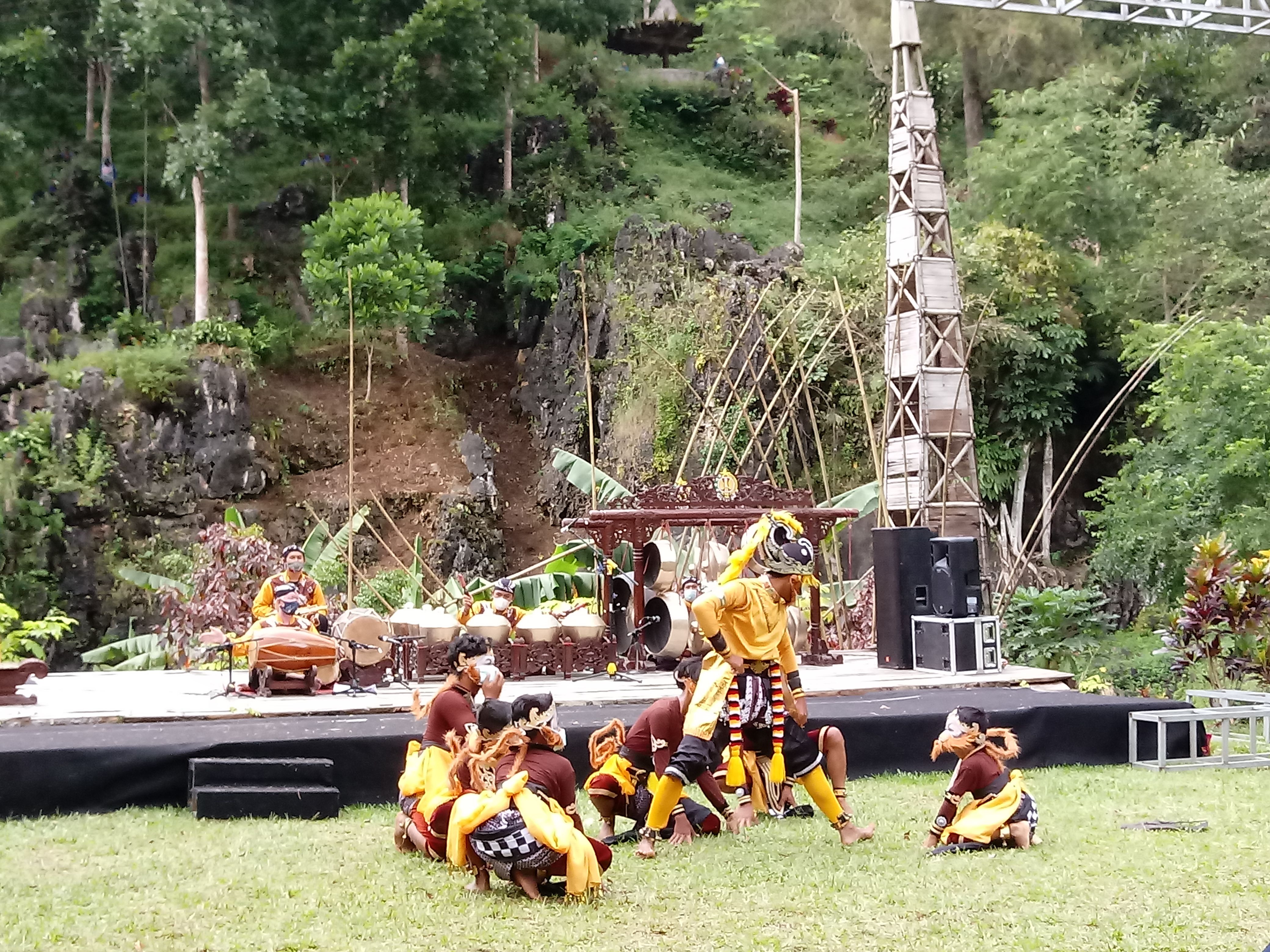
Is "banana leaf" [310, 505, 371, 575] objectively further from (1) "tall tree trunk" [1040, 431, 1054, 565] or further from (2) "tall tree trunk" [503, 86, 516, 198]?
(2) "tall tree trunk" [503, 86, 516, 198]

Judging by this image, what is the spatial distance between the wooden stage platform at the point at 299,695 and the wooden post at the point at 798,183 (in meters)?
11.6

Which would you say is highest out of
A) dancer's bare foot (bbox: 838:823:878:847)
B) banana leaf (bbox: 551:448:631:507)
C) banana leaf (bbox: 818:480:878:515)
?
banana leaf (bbox: 551:448:631:507)

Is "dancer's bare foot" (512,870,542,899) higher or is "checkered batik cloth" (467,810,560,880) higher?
"checkered batik cloth" (467,810,560,880)

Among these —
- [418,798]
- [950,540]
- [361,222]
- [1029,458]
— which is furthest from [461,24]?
[418,798]

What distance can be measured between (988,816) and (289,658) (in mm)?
4408

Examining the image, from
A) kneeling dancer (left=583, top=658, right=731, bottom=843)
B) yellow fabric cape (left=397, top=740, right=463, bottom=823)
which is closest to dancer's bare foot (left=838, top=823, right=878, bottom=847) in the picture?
kneeling dancer (left=583, top=658, right=731, bottom=843)

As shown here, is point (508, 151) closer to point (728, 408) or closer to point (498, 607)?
point (728, 408)

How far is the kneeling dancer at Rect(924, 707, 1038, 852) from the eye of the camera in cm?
505

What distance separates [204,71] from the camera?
776 inches

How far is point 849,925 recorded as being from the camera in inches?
159

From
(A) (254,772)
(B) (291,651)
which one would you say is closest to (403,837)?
(A) (254,772)

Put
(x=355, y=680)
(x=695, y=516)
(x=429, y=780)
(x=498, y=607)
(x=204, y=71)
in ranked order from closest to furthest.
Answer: (x=429, y=780), (x=355, y=680), (x=498, y=607), (x=695, y=516), (x=204, y=71)

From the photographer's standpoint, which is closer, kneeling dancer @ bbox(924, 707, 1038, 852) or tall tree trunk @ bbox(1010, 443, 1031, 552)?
kneeling dancer @ bbox(924, 707, 1038, 852)

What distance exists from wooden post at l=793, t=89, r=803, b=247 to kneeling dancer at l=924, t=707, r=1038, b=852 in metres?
15.0
